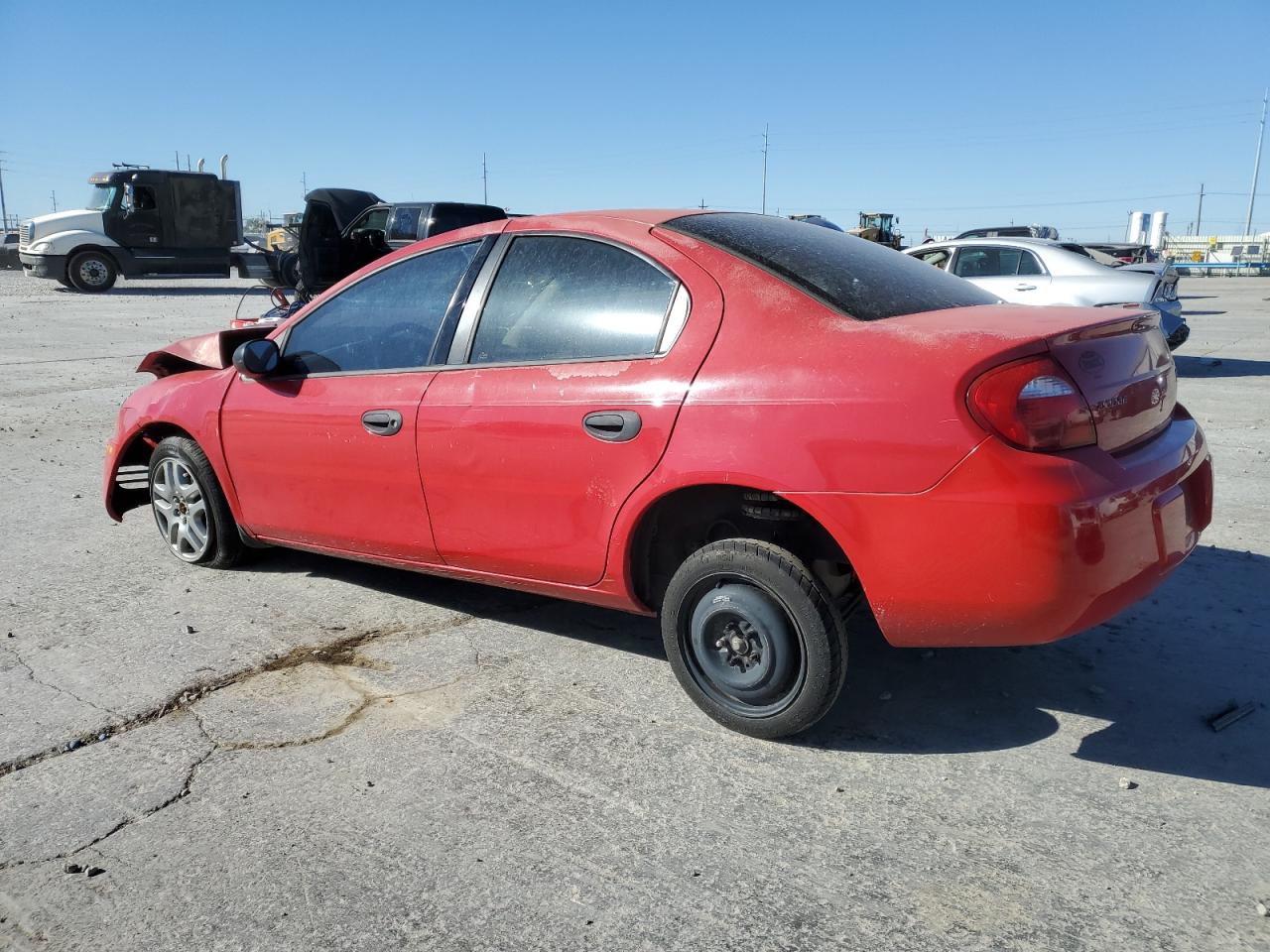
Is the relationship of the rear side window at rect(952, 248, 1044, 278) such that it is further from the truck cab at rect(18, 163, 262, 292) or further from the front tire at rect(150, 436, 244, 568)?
the truck cab at rect(18, 163, 262, 292)

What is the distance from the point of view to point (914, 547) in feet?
8.92

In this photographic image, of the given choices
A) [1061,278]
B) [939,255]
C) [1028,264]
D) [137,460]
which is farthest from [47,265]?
[1061,278]

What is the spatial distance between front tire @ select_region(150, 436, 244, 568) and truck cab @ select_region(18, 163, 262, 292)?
70.3 ft

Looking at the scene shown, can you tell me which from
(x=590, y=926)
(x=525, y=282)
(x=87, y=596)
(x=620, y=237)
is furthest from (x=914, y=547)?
(x=87, y=596)

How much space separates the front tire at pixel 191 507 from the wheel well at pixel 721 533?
224 centimetres

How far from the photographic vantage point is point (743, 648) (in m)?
3.09

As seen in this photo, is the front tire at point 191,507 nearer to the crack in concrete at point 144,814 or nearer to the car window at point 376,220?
the crack in concrete at point 144,814

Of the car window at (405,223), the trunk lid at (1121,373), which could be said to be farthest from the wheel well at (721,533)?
the car window at (405,223)

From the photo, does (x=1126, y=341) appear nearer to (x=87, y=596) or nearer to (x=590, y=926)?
(x=590, y=926)

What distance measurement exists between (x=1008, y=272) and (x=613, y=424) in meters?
10.0

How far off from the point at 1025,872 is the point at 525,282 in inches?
95.2

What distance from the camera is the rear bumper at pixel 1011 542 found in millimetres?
2584

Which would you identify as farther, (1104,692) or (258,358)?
(258,358)

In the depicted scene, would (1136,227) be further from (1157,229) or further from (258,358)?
(258,358)
